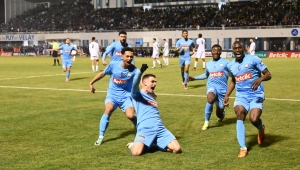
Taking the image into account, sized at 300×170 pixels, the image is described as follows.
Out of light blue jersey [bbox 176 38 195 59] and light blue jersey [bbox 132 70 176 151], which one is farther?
light blue jersey [bbox 176 38 195 59]

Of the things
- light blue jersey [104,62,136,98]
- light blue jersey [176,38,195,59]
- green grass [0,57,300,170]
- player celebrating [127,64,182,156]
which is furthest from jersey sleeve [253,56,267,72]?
light blue jersey [176,38,195,59]

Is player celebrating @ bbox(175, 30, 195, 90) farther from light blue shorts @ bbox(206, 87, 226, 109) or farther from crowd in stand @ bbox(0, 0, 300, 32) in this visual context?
crowd in stand @ bbox(0, 0, 300, 32)

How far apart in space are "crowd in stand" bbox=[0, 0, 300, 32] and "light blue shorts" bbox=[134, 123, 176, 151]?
50.6 m

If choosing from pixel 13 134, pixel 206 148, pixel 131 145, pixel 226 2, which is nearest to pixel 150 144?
pixel 131 145

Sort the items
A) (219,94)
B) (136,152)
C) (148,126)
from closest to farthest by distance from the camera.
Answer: (136,152) → (148,126) → (219,94)

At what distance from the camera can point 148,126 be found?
26.0 ft

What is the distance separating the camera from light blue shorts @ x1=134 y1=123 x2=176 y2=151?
7.91 metres

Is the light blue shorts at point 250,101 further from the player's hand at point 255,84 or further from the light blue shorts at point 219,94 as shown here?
the light blue shorts at point 219,94

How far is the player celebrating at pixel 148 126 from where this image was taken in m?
7.80

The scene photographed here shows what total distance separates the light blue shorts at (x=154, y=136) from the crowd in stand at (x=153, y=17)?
166 feet

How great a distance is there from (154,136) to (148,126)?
21 centimetres

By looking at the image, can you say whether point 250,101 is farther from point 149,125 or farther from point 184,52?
point 184,52

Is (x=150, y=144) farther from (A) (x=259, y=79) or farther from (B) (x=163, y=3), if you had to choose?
(B) (x=163, y=3)

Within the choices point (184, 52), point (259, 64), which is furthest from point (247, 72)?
point (184, 52)
